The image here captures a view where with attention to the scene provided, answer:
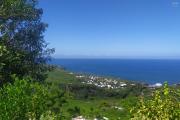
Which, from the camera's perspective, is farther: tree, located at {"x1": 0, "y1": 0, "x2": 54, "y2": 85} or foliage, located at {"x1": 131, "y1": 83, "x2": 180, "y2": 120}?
tree, located at {"x1": 0, "y1": 0, "x2": 54, "y2": 85}

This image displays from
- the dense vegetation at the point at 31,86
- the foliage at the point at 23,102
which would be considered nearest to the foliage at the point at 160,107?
the dense vegetation at the point at 31,86

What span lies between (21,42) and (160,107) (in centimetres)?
2087

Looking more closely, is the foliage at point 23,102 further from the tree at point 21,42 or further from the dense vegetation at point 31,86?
the tree at point 21,42

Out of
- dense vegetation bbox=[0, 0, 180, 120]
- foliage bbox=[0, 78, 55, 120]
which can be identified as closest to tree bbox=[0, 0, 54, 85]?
dense vegetation bbox=[0, 0, 180, 120]

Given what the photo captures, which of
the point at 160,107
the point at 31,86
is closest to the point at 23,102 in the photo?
the point at 31,86

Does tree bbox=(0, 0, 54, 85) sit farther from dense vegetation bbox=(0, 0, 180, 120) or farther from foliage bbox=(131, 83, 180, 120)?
foliage bbox=(131, 83, 180, 120)

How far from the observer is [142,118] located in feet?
53.0

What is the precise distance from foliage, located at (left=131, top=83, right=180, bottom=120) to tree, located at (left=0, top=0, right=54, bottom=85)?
1837 centimetres

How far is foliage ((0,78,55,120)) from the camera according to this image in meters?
20.8

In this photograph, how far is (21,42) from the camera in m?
35.0

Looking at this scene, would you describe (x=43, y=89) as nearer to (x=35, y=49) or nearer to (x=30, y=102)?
(x=30, y=102)

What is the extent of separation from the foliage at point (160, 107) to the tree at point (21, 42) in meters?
18.4

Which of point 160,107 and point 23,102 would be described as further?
point 23,102

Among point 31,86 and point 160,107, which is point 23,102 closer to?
point 31,86
